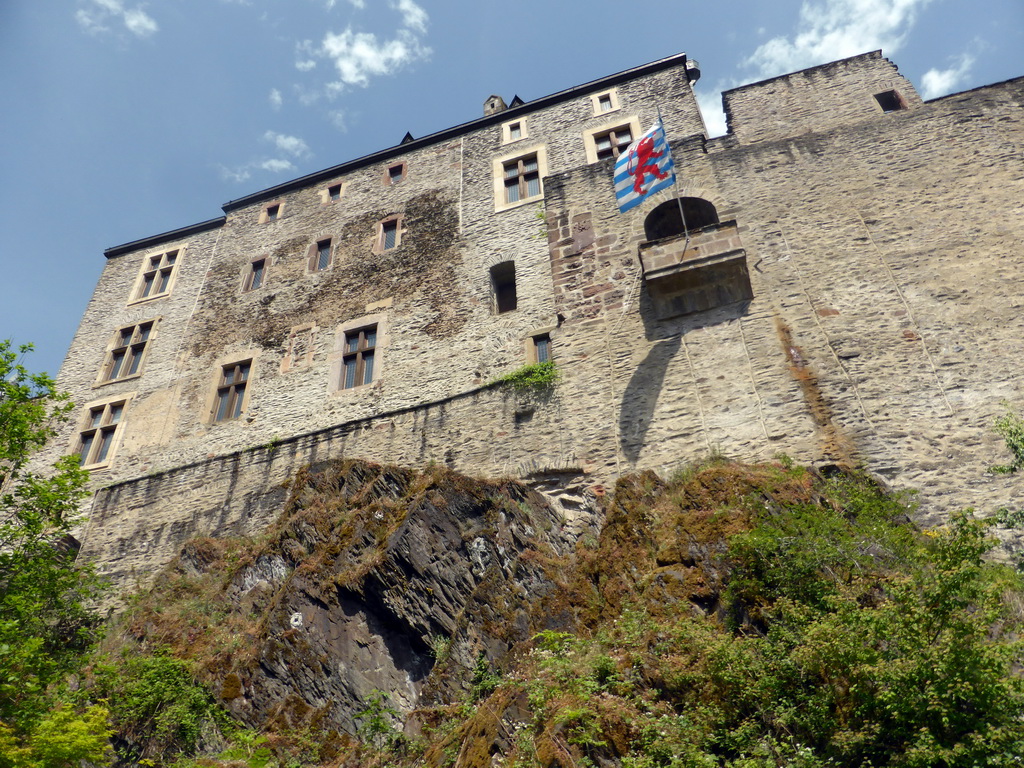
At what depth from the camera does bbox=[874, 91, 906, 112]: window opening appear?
59.4 feet

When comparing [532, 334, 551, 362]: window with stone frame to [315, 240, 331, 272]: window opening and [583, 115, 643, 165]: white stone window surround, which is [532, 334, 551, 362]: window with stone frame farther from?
[315, 240, 331, 272]: window opening

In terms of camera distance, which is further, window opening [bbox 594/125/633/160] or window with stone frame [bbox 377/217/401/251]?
window with stone frame [bbox 377/217/401/251]

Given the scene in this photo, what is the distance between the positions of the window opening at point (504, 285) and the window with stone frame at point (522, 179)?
2.45 meters

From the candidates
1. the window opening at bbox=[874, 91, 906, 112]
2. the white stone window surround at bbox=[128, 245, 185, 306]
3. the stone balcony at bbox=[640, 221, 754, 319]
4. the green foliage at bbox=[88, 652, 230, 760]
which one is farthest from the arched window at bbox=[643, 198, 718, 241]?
the white stone window surround at bbox=[128, 245, 185, 306]

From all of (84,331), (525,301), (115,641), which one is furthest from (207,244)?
(115,641)

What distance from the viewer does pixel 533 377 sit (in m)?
14.9

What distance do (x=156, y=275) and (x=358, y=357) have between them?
31.4 feet

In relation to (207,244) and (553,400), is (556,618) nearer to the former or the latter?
(553,400)

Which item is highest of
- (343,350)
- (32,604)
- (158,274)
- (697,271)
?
(158,274)

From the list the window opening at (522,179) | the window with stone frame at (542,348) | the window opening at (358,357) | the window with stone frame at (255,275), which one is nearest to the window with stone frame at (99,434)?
the window with stone frame at (255,275)

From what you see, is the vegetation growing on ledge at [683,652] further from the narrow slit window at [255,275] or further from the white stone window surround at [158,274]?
the white stone window surround at [158,274]

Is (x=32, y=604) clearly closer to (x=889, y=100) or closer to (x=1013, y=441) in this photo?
(x=1013, y=441)

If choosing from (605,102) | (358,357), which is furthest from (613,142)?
(358,357)

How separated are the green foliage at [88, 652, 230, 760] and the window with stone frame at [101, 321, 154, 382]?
11719 millimetres
